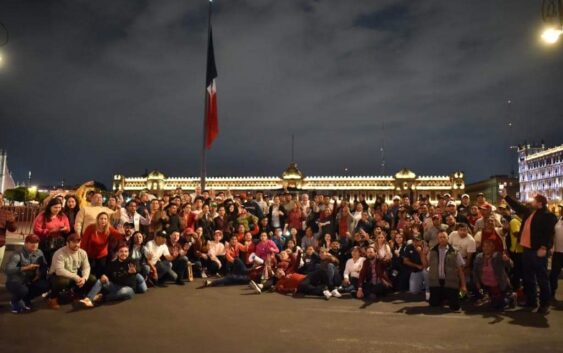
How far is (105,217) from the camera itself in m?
8.78

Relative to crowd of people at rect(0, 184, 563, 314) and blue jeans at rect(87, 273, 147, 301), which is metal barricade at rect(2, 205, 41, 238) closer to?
crowd of people at rect(0, 184, 563, 314)

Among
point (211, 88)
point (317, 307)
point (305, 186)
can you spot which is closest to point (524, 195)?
point (305, 186)

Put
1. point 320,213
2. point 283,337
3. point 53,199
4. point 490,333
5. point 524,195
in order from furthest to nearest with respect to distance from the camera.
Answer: point 524,195 < point 320,213 < point 53,199 < point 490,333 < point 283,337

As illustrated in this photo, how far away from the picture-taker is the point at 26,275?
7621 millimetres

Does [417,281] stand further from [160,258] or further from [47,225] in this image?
[47,225]

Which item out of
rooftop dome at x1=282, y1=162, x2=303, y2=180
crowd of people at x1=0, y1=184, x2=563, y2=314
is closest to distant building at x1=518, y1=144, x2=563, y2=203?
rooftop dome at x1=282, y1=162, x2=303, y2=180

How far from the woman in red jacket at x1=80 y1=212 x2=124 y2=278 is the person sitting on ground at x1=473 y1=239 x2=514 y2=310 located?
755 centimetres

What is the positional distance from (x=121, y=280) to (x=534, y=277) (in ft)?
26.5

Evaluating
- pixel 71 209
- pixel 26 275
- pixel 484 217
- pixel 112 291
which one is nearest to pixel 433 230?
pixel 484 217

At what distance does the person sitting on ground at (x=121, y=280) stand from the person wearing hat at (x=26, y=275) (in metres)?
0.93

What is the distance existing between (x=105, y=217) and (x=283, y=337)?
4802 millimetres

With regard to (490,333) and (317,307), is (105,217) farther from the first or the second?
(490,333)

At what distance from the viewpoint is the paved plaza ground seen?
565 centimetres

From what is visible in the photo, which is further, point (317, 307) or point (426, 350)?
point (317, 307)
